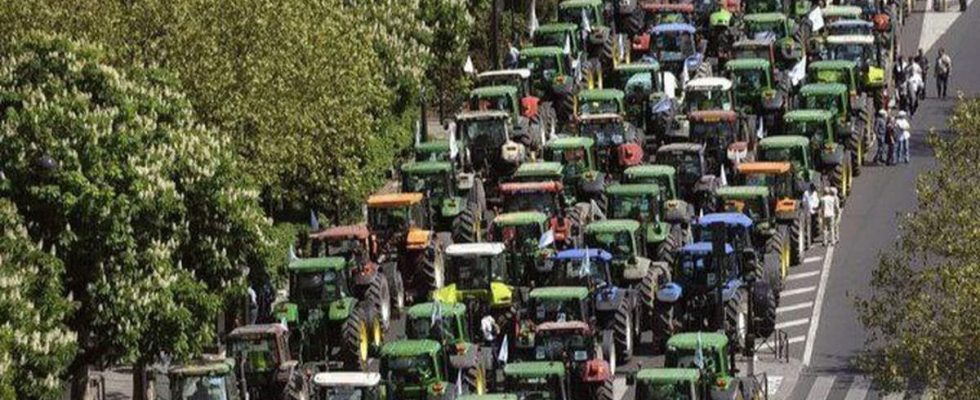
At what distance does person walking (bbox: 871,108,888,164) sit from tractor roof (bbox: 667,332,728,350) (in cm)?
2559

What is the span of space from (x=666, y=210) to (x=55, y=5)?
730 inches

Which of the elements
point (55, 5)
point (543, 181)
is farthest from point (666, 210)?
point (55, 5)

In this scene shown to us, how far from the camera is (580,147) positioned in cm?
10662

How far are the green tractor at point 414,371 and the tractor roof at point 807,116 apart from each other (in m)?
24.9

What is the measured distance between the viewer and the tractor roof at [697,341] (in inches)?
3381

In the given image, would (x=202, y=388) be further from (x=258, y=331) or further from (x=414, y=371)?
(x=414, y=371)

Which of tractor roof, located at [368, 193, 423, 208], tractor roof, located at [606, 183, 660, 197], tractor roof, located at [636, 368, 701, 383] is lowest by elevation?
tractor roof, located at [636, 368, 701, 383]

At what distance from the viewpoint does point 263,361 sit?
88.4m

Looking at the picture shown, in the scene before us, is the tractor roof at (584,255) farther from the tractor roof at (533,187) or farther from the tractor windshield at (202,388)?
the tractor windshield at (202,388)

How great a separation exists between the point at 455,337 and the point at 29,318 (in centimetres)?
1616

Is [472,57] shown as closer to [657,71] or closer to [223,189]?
[657,71]

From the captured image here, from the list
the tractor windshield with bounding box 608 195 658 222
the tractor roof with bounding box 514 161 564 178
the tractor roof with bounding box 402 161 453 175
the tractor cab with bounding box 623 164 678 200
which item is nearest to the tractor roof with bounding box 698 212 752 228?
the tractor windshield with bounding box 608 195 658 222

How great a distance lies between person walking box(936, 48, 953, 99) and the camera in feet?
399

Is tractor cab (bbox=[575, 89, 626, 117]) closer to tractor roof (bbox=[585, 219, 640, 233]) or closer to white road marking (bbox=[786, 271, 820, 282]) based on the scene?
white road marking (bbox=[786, 271, 820, 282])
